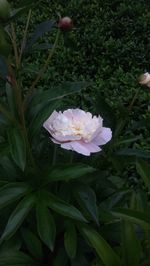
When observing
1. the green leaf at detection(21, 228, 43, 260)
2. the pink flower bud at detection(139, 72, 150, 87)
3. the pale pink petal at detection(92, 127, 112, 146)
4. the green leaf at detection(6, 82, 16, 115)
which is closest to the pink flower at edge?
the pale pink petal at detection(92, 127, 112, 146)

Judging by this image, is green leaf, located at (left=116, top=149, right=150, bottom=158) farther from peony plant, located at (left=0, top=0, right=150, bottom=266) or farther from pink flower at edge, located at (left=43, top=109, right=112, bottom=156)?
pink flower at edge, located at (left=43, top=109, right=112, bottom=156)

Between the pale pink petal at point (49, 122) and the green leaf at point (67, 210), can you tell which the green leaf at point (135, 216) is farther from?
the pale pink petal at point (49, 122)

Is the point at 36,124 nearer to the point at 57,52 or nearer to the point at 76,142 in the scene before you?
the point at 76,142

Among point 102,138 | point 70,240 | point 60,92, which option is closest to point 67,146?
point 102,138

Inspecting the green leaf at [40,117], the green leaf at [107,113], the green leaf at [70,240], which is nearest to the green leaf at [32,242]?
the green leaf at [70,240]

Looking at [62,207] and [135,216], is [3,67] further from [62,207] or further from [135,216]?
[135,216]

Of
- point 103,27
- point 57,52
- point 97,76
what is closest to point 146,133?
point 97,76
